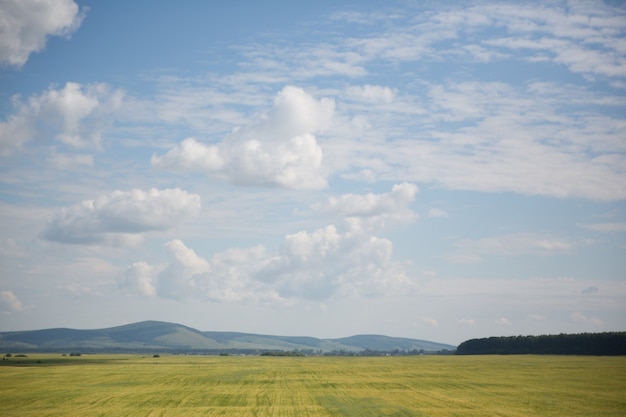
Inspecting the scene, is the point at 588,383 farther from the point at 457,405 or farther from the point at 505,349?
the point at 505,349

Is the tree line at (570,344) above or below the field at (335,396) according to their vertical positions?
above

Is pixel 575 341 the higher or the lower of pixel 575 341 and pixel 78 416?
the higher

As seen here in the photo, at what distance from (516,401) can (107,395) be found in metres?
43.2

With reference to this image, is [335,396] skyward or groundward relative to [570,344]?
groundward

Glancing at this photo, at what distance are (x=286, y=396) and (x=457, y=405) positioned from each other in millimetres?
18032

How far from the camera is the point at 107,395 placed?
66312 mm

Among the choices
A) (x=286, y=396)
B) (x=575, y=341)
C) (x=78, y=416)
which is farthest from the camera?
(x=575, y=341)

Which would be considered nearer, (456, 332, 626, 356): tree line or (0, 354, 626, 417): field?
(0, 354, 626, 417): field

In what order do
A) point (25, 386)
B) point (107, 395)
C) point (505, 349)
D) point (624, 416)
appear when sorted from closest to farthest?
point (624, 416) → point (107, 395) → point (25, 386) → point (505, 349)

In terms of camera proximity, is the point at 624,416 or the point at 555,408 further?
the point at 555,408

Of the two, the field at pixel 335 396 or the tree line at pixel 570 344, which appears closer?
the field at pixel 335 396

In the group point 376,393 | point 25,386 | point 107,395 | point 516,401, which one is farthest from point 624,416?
point 25,386

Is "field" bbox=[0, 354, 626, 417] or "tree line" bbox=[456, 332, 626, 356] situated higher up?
"tree line" bbox=[456, 332, 626, 356]

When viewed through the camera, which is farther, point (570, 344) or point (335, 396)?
point (570, 344)
